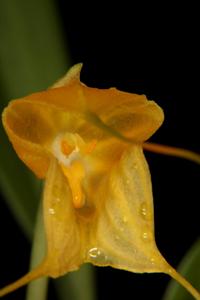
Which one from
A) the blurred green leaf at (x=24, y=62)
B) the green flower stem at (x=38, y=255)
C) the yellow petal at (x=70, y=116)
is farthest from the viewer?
the blurred green leaf at (x=24, y=62)

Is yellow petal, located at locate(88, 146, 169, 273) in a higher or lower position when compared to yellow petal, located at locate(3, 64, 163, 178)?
lower

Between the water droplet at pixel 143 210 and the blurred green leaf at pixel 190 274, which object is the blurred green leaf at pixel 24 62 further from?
the water droplet at pixel 143 210

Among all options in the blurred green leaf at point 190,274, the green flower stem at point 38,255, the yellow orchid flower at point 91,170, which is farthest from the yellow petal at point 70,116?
the blurred green leaf at point 190,274

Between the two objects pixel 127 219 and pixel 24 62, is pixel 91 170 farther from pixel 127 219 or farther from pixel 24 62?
pixel 24 62

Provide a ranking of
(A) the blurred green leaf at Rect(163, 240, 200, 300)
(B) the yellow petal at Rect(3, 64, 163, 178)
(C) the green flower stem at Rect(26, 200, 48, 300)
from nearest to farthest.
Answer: (B) the yellow petal at Rect(3, 64, 163, 178)
(C) the green flower stem at Rect(26, 200, 48, 300)
(A) the blurred green leaf at Rect(163, 240, 200, 300)

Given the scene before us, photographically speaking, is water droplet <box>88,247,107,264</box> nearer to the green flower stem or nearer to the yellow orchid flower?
the yellow orchid flower

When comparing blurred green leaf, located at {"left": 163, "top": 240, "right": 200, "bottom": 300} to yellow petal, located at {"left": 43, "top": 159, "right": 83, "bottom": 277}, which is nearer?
yellow petal, located at {"left": 43, "top": 159, "right": 83, "bottom": 277}

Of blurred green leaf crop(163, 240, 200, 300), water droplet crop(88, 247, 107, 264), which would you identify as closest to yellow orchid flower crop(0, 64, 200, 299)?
water droplet crop(88, 247, 107, 264)

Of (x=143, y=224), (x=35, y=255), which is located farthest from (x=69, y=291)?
(x=143, y=224)
